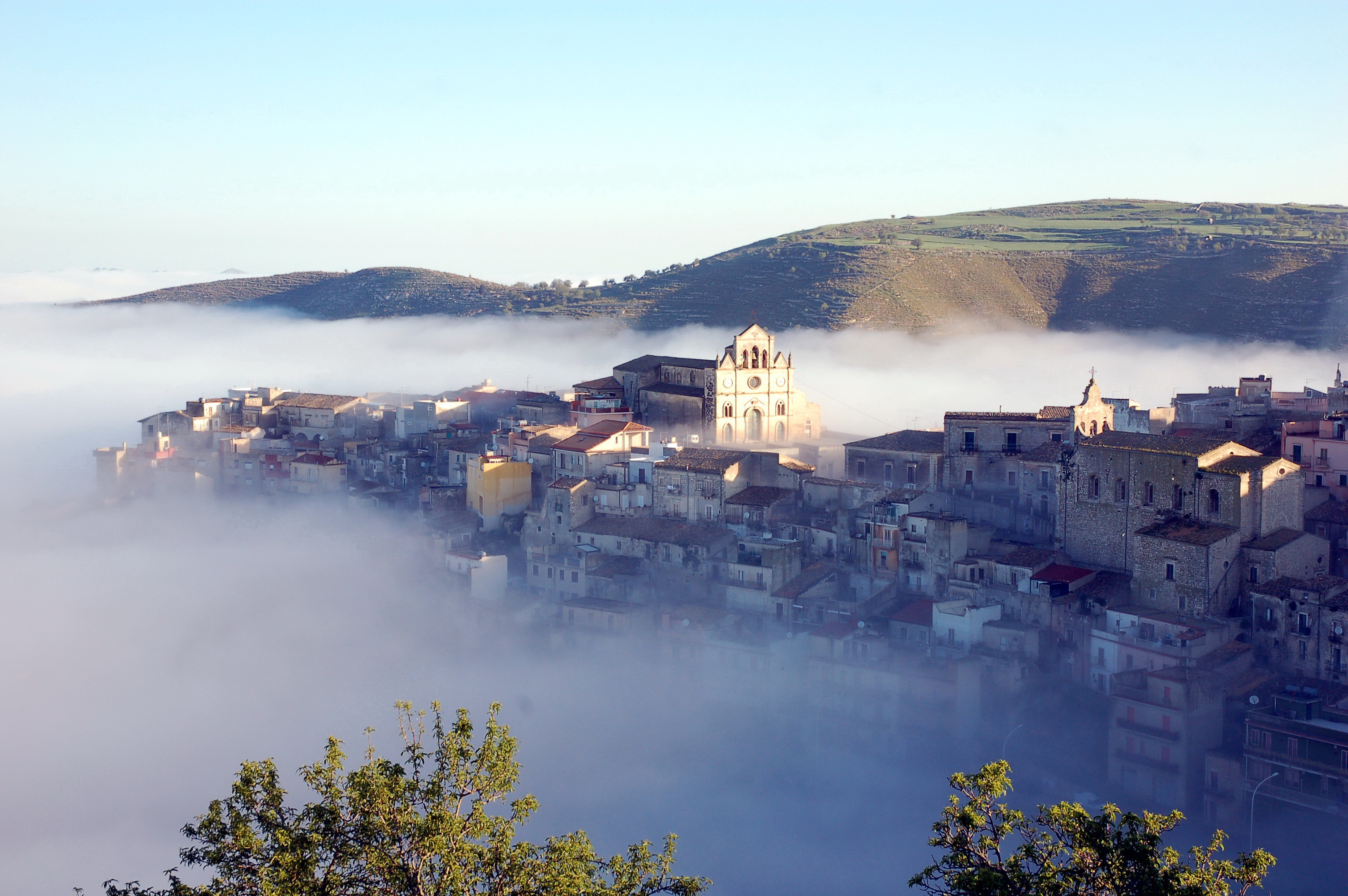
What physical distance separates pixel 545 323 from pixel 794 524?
2745 inches

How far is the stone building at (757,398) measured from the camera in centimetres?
5675

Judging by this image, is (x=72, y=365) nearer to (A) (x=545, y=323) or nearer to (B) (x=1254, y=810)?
(A) (x=545, y=323)

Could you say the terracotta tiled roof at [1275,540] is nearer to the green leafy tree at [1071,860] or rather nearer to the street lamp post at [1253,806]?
the street lamp post at [1253,806]

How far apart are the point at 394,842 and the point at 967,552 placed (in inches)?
1042

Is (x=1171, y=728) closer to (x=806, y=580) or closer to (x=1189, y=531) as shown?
(x=1189, y=531)

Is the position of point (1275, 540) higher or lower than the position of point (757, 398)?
lower

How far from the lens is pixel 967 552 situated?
40.0 metres

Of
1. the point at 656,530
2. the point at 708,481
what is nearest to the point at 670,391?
the point at 708,481

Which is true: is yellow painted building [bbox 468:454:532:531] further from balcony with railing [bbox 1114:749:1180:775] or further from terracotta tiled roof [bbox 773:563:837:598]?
balcony with railing [bbox 1114:749:1180:775]

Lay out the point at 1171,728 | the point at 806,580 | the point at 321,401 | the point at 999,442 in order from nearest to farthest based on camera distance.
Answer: the point at 1171,728, the point at 806,580, the point at 999,442, the point at 321,401

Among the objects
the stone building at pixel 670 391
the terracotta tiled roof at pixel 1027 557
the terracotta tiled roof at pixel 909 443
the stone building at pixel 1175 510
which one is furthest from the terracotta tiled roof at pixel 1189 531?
the stone building at pixel 670 391

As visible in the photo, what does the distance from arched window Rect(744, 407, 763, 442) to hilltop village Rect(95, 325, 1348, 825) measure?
0.48 ft

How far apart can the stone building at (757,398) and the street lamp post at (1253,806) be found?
92.2 ft

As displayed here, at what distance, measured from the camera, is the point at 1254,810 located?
31.2 metres
